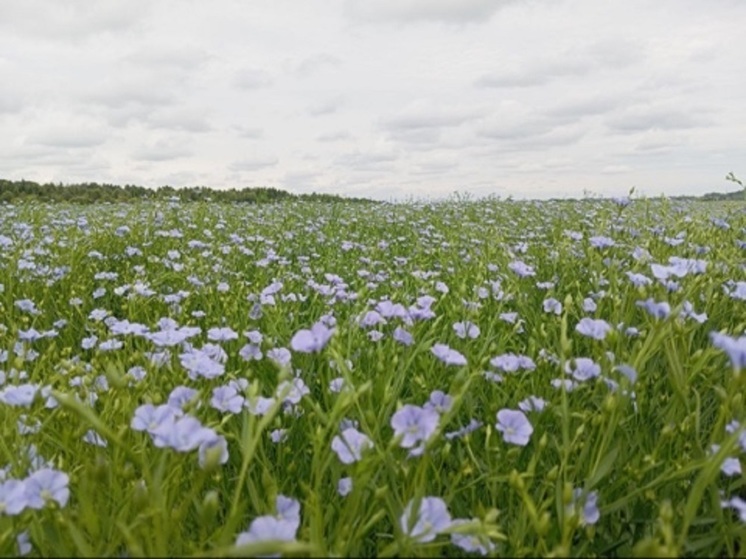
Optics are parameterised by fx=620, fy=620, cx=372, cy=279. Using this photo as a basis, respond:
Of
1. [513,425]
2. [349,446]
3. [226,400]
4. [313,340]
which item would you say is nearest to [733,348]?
[513,425]

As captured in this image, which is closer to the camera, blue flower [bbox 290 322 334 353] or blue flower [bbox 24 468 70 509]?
blue flower [bbox 24 468 70 509]

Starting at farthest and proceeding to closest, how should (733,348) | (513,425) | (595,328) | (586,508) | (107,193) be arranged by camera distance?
(107,193) → (595,328) → (513,425) → (586,508) → (733,348)

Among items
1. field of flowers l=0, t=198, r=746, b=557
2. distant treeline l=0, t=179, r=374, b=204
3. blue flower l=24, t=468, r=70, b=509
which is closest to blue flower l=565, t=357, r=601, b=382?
field of flowers l=0, t=198, r=746, b=557

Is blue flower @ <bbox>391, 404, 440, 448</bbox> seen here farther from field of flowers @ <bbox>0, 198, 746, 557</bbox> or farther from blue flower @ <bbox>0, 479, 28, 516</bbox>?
blue flower @ <bbox>0, 479, 28, 516</bbox>

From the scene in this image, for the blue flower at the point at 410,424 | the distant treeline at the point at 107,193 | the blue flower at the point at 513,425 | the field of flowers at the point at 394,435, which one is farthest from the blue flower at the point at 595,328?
the distant treeline at the point at 107,193

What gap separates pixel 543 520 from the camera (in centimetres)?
103

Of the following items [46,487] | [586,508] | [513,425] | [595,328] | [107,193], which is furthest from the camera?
[107,193]

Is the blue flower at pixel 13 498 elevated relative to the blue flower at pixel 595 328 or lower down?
lower down

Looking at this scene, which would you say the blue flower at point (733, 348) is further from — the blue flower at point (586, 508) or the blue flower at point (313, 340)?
the blue flower at point (313, 340)

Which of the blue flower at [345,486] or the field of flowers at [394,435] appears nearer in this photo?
the field of flowers at [394,435]

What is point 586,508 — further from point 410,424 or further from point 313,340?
point 313,340

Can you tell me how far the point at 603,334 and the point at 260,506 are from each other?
1094 millimetres

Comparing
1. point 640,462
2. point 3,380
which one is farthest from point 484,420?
point 3,380

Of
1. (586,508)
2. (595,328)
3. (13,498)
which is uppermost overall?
(595,328)
